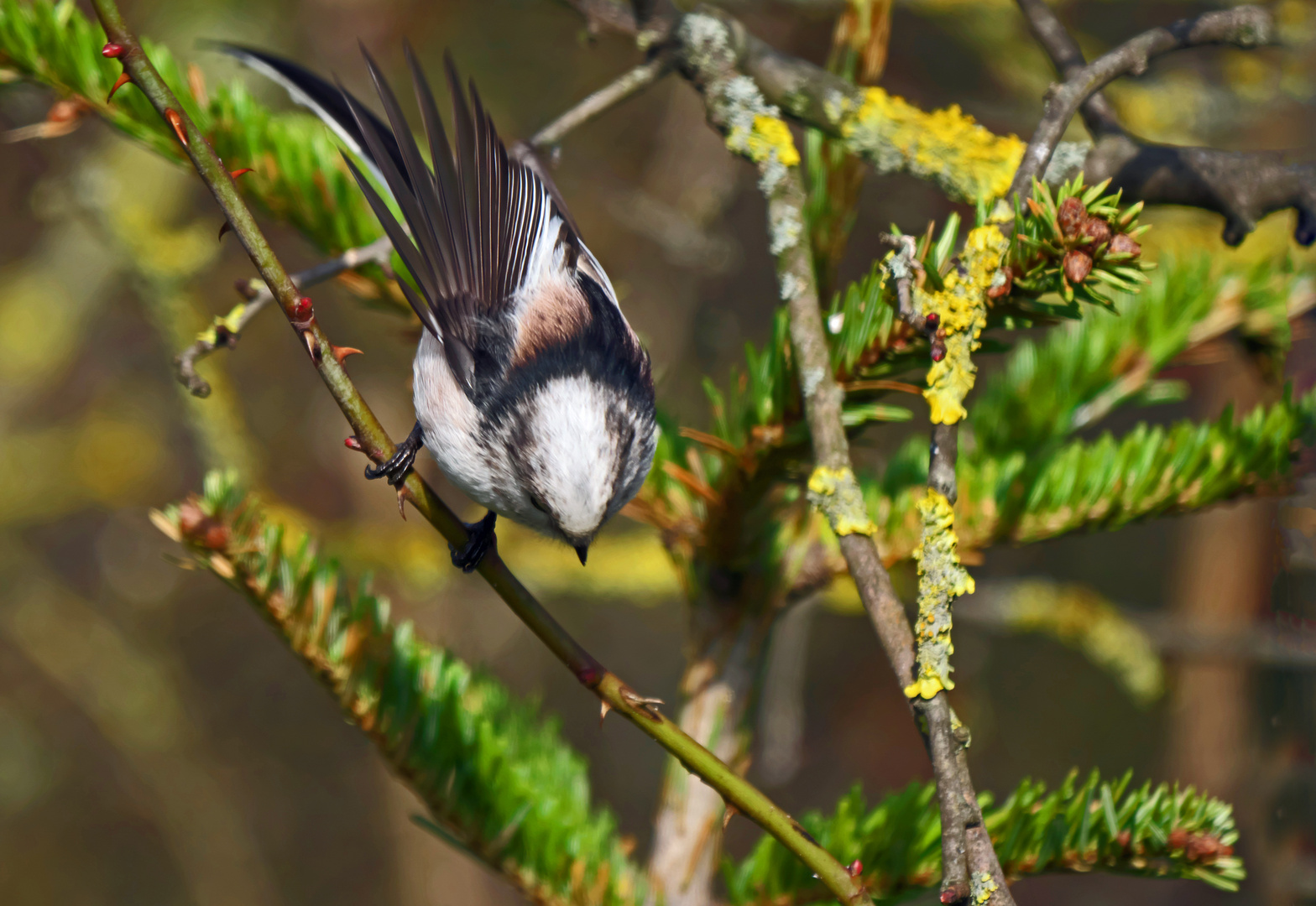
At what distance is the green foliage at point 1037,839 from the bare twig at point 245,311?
2.82ft

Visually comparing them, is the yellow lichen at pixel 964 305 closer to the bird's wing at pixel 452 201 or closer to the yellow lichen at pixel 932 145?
the yellow lichen at pixel 932 145

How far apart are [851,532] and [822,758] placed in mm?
4193

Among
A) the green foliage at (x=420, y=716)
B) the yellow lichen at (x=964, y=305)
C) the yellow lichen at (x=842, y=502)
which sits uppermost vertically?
the yellow lichen at (x=964, y=305)

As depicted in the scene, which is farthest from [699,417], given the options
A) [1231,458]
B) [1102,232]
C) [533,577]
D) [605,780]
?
[1102,232]

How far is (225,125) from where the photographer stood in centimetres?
122

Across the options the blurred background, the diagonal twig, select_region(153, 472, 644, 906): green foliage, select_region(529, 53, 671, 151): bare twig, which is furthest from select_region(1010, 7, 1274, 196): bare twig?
the blurred background

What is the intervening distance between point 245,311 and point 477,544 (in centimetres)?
47

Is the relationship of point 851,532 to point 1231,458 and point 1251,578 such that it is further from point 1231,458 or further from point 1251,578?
point 1251,578

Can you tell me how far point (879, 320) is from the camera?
98 cm

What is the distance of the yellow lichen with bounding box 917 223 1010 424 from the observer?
0.87m

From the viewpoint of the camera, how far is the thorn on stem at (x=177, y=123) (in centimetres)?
79

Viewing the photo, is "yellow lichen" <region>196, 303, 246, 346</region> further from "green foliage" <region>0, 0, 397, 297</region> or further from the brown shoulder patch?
the brown shoulder patch

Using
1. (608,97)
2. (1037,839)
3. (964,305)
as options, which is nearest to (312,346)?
(608,97)

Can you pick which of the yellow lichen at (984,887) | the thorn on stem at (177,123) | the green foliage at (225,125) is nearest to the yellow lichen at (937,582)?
the yellow lichen at (984,887)
